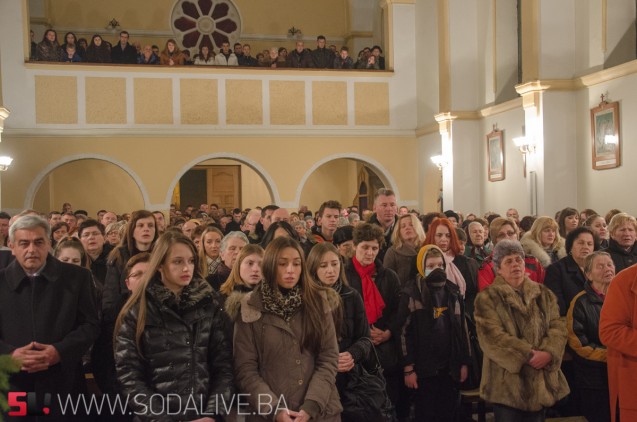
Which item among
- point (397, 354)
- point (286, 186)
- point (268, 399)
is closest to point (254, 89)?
point (286, 186)

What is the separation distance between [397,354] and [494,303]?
88cm

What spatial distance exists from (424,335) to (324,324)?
1362 mm

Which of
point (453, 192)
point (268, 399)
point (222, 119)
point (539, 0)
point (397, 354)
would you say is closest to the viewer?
point (268, 399)

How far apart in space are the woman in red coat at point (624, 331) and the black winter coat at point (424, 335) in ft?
4.05

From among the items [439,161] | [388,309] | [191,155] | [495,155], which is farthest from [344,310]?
[191,155]

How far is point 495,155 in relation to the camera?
1596 cm

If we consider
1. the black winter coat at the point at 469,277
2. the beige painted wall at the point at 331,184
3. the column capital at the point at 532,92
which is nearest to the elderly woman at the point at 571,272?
the black winter coat at the point at 469,277

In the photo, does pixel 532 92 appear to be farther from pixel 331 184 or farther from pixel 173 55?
pixel 331 184

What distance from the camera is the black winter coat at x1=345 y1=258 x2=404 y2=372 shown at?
17.3 feet

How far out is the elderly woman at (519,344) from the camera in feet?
15.1

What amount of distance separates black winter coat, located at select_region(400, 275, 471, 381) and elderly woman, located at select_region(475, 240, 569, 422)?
1.42 feet

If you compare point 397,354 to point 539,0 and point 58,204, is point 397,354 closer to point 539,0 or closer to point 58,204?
point 539,0

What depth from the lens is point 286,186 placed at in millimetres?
18656

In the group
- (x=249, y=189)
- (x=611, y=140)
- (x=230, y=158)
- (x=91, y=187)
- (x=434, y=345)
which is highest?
(x=230, y=158)
